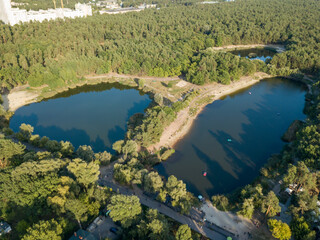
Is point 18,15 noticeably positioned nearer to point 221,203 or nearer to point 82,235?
point 82,235

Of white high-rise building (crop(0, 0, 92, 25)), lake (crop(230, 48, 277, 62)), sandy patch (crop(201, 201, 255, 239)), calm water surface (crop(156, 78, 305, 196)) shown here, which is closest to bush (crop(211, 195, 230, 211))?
sandy patch (crop(201, 201, 255, 239))

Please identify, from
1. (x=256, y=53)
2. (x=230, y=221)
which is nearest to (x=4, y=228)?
(x=230, y=221)

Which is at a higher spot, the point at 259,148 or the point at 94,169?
the point at 94,169

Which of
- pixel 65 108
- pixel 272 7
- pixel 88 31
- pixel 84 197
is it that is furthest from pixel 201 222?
pixel 272 7

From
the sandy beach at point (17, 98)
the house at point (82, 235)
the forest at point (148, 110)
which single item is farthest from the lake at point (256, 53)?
the house at point (82, 235)

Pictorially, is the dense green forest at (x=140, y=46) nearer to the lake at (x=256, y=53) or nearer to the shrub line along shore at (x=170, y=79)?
the shrub line along shore at (x=170, y=79)

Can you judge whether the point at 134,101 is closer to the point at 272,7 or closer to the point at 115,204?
the point at 115,204
